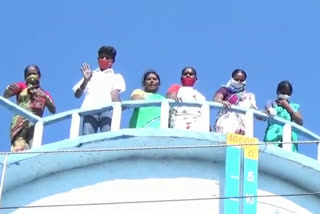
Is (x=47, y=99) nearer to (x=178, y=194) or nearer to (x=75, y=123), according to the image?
(x=75, y=123)

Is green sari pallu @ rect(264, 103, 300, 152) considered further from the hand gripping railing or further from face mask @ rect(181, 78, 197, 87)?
face mask @ rect(181, 78, 197, 87)

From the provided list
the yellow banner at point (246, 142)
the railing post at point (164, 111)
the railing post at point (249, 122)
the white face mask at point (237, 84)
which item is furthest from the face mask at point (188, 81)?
the yellow banner at point (246, 142)

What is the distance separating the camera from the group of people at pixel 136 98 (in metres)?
11.3

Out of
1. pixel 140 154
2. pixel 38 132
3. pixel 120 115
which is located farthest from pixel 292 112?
pixel 38 132

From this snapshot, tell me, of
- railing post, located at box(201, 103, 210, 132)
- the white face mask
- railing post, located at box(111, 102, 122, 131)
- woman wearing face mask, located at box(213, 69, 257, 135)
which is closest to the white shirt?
railing post, located at box(111, 102, 122, 131)

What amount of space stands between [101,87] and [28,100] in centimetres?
81

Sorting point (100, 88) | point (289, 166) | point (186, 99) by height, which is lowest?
point (289, 166)

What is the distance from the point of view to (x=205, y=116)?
36.7 feet

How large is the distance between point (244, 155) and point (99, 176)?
158cm

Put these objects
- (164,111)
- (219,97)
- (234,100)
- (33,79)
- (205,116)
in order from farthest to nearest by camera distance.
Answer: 1. (234,100)
2. (219,97)
3. (33,79)
4. (205,116)
5. (164,111)

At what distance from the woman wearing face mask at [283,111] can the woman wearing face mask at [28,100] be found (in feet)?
7.91

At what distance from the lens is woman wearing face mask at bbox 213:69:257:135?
1136cm

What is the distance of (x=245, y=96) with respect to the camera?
11672mm

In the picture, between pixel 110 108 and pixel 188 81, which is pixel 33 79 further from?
pixel 188 81
